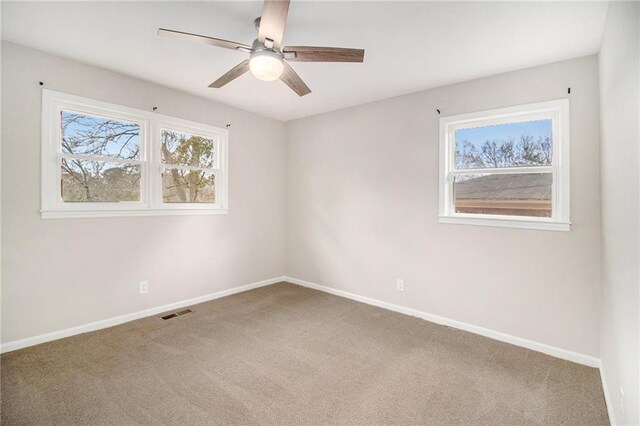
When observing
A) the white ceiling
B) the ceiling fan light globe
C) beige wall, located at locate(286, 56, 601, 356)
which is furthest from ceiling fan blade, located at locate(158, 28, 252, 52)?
beige wall, located at locate(286, 56, 601, 356)

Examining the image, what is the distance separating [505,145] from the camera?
2994 millimetres

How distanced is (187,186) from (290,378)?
262 cm

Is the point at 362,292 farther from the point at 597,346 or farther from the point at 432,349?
the point at 597,346

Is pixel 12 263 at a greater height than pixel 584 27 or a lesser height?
lesser

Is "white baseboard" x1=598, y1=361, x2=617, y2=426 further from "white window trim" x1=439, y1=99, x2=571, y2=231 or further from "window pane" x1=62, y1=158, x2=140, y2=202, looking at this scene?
"window pane" x1=62, y1=158, x2=140, y2=202

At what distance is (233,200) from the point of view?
4.21 m

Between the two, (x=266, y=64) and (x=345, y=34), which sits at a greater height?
(x=345, y=34)

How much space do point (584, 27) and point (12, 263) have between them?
483 centimetres

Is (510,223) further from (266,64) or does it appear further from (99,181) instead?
(99,181)

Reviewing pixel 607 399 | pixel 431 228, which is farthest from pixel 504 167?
pixel 607 399

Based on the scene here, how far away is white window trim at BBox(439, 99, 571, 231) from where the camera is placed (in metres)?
2.59

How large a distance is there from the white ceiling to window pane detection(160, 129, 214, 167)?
2.26 ft

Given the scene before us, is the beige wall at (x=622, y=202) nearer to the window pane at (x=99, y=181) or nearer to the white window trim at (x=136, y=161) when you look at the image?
the white window trim at (x=136, y=161)

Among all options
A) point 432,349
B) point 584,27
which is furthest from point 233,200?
point 584,27
